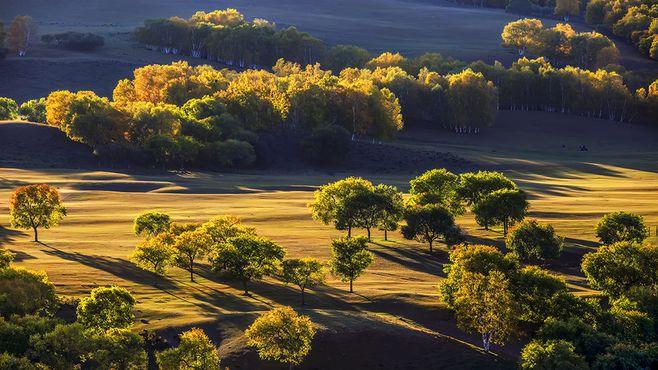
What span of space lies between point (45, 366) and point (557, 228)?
7176 centimetres

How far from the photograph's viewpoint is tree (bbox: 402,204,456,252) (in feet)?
339

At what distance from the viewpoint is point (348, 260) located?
8650cm

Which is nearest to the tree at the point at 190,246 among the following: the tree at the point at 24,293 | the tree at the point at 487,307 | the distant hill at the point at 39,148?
the tree at the point at 24,293

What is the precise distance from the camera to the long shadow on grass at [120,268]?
279ft

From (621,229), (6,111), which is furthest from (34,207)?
(6,111)

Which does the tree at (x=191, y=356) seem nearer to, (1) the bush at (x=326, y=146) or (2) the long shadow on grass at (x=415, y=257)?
(2) the long shadow on grass at (x=415, y=257)

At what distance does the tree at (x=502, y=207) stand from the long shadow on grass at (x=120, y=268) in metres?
44.9

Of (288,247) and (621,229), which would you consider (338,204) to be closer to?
(288,247)

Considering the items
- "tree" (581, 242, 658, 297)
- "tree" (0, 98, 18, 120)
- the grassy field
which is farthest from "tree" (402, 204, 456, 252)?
"tree" (0, 98, 18, 120)

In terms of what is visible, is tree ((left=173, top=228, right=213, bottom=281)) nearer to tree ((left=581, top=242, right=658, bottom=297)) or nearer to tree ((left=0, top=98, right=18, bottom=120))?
tree ((left=581, top=242, right=658, bottom=297))

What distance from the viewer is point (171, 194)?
134 meters

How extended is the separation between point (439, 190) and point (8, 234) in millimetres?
58148

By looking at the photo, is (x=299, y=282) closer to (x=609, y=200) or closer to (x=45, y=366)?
(x=45, y=366)

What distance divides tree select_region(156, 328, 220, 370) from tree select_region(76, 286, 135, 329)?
7.49 m
